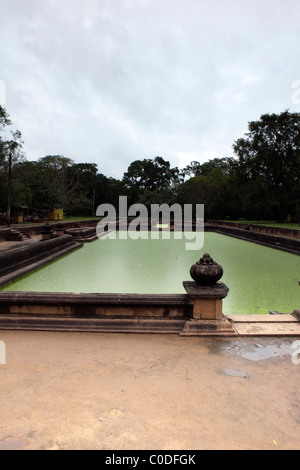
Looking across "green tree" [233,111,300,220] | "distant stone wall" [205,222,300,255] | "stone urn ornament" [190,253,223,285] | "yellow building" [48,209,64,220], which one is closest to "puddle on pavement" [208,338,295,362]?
"stone urn ornament" [190,253,223,285]

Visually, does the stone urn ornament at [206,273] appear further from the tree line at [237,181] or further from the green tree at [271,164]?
the green tree at [271,164]

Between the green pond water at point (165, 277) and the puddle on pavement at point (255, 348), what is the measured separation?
1.78m

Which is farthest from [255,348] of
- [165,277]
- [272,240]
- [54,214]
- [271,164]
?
[54,214]

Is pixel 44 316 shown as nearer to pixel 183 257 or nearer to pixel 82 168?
pixel 183 257

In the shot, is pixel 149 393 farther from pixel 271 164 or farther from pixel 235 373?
pixel 271 164

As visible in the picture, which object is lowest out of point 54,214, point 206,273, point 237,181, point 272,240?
point 272,240

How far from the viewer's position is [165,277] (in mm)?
8062

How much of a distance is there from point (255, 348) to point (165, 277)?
4.89 m

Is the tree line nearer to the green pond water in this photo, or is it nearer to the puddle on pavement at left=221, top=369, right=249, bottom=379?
the green pond water

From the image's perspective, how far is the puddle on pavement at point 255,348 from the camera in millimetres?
3055

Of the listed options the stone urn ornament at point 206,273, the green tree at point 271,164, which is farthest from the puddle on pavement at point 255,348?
the green tree at point 271,164

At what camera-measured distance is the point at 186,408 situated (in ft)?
7.16
